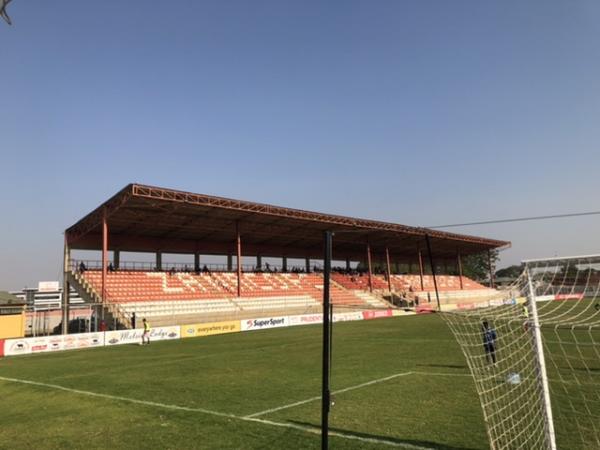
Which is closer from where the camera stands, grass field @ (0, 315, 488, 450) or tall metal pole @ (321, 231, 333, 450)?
tall metal pole @ (321, 231, 333, 450)

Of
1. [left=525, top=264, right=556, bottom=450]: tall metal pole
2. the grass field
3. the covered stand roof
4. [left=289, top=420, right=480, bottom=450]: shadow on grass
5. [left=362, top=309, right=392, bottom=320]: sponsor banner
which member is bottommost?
[left=362, top=309, right=392, bottom=320]: sponsor banner

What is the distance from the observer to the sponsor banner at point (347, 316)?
42600 millimetres

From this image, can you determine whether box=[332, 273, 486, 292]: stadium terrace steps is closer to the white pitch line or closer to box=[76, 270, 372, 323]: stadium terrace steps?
box=[76, 270, 372, 323]: stadium terrace steps

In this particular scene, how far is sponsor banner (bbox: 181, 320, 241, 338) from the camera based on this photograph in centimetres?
3312

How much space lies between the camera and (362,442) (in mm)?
7762

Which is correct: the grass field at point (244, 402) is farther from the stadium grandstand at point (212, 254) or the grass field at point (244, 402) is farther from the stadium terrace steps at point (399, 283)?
the stadium terrace steps at point (399, 283)

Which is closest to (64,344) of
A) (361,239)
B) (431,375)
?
(431,375)

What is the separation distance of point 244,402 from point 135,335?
71.1 feet

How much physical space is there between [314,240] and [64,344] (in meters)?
33.7

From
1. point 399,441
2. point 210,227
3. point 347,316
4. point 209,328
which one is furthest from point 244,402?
point 210,227

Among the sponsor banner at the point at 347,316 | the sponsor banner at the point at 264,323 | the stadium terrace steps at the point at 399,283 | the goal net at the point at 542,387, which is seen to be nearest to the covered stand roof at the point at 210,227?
the stadium terrace steps at the point at 399,283

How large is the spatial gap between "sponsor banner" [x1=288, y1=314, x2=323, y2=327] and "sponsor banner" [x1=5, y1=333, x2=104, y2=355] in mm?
15723

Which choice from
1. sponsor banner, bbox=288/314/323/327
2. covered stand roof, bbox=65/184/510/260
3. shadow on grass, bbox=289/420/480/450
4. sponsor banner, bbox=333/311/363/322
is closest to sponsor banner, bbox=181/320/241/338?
sponsor banner, bbox=288/314/323/327

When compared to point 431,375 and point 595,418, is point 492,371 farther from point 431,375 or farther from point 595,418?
point 595,418
